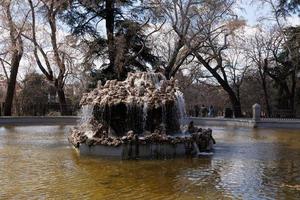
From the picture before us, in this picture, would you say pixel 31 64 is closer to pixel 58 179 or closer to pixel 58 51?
pixel 58 51

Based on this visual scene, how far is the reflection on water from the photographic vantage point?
953 cm

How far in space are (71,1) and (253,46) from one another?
20.6 metres

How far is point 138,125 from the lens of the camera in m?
16.5

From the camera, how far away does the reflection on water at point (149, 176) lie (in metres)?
9.53

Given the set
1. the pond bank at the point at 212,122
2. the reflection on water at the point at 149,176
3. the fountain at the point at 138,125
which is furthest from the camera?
the pond bank at the point at 212,122

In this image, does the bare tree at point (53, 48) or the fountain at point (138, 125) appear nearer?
the fountain at point (138, 125)

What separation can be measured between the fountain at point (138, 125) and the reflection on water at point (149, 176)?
690mm

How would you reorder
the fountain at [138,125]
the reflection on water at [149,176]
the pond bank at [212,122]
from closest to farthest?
the reflection on water at [149,176]
the fountain at [138,125]
the pond bank at [212,122]

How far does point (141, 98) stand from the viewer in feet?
53.7

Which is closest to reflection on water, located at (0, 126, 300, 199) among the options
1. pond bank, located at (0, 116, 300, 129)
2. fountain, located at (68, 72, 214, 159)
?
fountain, located at (68, 72, 214, 159)

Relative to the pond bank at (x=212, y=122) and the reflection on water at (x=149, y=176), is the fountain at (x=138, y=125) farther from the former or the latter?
the pond bank at (x=212, y=122)

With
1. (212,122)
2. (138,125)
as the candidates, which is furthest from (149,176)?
(212,122)

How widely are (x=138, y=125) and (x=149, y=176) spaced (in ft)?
16.6

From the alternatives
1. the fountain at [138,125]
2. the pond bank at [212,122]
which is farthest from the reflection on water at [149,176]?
the pond bank at [212,122]
